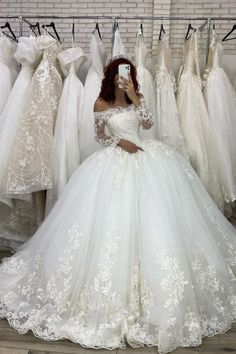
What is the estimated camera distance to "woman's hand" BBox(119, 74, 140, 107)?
2.33 metres

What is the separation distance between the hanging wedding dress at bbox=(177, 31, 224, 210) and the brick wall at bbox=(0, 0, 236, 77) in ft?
2.44

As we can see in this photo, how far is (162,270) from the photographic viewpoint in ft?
6.34

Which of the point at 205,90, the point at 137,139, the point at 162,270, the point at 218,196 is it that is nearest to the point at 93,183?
the point at 137,139

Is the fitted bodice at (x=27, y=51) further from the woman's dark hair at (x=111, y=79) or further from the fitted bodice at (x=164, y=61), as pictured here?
the fitted bodice at (x=164, y=61)

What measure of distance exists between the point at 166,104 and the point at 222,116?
1.49 feet

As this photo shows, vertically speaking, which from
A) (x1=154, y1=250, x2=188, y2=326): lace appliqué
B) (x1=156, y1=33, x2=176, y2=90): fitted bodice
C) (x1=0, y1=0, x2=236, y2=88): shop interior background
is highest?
(x1=0, y1=0, x2=236, y2=88): shop interior background

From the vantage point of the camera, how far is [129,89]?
234cm

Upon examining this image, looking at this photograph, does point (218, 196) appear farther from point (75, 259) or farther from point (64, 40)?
point (64, 40)

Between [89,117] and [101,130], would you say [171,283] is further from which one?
[89,117]

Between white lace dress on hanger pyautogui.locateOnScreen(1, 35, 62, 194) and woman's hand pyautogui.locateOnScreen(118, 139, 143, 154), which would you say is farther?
white lace dress on hanger pyautogui.locateOnScreen(1, 35, 62, 194)

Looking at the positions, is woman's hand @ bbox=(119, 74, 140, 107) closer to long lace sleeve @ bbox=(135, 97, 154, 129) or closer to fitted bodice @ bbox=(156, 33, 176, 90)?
long lace sleeve @ bbox=(135, 97, 154, 129)

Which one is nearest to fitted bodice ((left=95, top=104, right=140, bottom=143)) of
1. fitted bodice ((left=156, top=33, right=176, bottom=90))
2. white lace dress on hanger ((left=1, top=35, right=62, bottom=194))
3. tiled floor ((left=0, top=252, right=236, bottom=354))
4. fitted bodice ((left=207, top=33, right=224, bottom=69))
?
white lace dress on hanger ((left=1, top=35, right=62, bottom=194))

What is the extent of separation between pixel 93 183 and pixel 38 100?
3.15 ft

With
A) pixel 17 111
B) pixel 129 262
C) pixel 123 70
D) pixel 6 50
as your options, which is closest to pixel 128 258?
pixel 129 262
